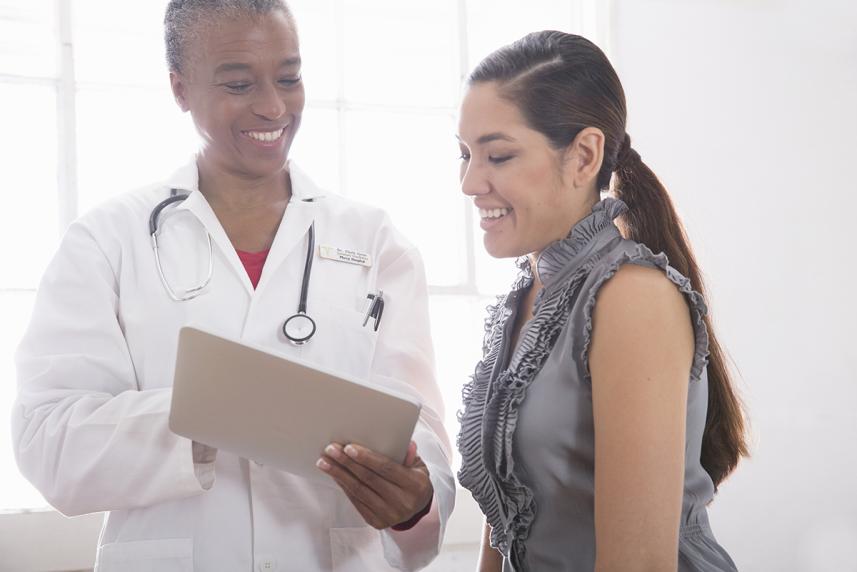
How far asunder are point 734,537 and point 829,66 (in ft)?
4.99

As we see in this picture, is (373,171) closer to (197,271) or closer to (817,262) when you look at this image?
(197,271)

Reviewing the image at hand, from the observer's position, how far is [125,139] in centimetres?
249

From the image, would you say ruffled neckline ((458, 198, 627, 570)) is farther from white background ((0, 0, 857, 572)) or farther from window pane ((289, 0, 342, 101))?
window pane ((289, 0, 342, 101))

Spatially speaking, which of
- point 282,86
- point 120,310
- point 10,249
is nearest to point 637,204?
point 282,86

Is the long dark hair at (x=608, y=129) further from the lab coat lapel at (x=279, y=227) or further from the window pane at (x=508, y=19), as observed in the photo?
the window pane at (x=508, y=19)

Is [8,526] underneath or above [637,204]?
underneath

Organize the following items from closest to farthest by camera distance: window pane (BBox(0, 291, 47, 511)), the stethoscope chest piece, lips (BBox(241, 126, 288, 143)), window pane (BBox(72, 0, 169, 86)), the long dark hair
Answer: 1. the long dark hair
2. the stethoscope chest piece
3. lips (BBox(241, 126, 288, 143))
4. window pane (BBox(0, 291, 47, 511))
5. window pane (BBox(72, 0, 169, 86))

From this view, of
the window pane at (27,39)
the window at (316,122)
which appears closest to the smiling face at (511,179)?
the window at (316,122)

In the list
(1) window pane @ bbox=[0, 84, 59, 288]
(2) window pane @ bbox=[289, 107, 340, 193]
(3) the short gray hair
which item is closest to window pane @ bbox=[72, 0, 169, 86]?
(1) window pane @ bbox=[0, 84, 59, 288]

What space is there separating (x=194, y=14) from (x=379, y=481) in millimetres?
911

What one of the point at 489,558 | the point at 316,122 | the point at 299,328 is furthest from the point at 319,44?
the point at 489,558

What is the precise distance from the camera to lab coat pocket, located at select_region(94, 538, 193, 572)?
1.42m

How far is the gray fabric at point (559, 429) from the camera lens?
1280 mm

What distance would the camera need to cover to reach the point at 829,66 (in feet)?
9.48
